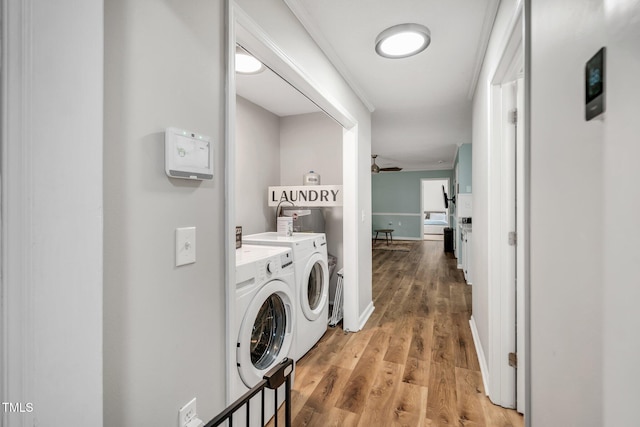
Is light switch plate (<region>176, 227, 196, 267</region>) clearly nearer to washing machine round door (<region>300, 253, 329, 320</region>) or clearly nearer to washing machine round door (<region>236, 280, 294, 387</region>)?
washing machine round door (<region>236, 280, 294, 387</region>)

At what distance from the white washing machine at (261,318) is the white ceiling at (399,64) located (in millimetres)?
1432

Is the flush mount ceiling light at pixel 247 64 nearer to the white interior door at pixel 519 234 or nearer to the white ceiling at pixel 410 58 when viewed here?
the white ceiling at pixel 410 58

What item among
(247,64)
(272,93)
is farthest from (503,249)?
(272,93)

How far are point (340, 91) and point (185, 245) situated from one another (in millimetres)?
1924

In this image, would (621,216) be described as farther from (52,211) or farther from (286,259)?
(286,259)

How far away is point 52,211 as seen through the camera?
615 mm

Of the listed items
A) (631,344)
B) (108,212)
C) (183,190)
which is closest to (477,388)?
(631,344)

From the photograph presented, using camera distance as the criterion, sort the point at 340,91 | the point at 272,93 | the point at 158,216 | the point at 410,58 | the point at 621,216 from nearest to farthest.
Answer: the point at 621,216
the point at 158,216
the point at 410,58
the point at 340,91
the point at 272,93

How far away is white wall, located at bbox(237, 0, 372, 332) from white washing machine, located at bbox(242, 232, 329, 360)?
1.05 ft

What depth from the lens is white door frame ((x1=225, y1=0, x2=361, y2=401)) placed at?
112cm

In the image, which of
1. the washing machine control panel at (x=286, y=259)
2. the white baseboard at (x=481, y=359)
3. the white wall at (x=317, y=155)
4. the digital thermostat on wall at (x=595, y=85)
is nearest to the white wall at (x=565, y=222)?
the digital thermostat on wall at (x=595, y=85)

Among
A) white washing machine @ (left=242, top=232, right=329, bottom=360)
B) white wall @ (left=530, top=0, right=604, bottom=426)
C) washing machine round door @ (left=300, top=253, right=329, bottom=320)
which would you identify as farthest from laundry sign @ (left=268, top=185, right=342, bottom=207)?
white wall @ (left=530, top=0, right=604, bottom=426)

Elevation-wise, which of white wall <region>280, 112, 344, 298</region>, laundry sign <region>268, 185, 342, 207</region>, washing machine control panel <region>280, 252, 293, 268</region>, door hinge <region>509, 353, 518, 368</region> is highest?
white wall <region>280, 112, 344, 298</region>

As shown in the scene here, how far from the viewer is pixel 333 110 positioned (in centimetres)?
227
